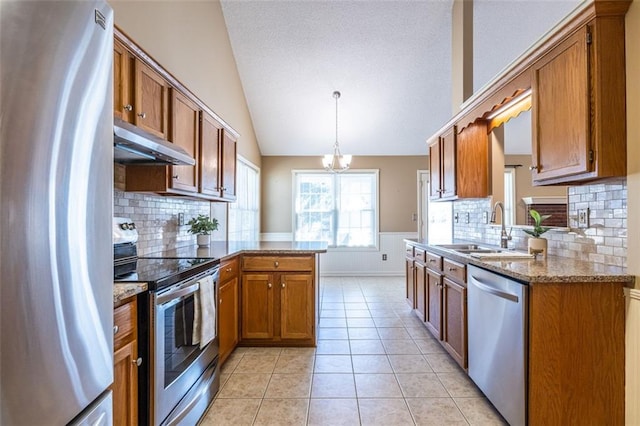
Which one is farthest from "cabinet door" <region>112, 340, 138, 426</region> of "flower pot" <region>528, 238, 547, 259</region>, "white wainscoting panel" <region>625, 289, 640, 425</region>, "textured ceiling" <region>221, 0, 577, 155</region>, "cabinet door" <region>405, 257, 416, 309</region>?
"textured ceiling" <region>221, 0, 577, 155</region>

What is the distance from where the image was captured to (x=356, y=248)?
20.9 ft

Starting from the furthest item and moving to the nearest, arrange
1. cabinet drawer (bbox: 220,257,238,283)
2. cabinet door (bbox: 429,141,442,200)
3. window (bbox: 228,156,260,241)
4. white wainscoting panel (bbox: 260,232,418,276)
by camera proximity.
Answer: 1. white wainscoting panel (bbox: 260,232,418,276)
2. window (bbox: 228,156,260,241)
3. cabinet door (bbox: 429,141,442,200)
4. cabinet drawer (bbox: 220,257,238,283)

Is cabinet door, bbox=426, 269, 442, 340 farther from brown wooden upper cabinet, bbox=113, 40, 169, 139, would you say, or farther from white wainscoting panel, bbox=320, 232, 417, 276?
white wainscoting panel, bbox=320, 232, 417, 276

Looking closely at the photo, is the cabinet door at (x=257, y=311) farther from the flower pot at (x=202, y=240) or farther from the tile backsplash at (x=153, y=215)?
the tile backsplash at (x=153, y=215)

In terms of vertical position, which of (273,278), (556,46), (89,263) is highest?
(556,46)

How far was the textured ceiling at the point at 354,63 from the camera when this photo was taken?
154 inches

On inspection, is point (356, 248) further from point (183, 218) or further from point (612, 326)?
point (612, 326)

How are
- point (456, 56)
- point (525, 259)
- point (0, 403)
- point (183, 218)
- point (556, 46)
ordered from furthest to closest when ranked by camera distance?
point (456, 56)
point (183, 218)
point (525, 259)
point (556, 46)
point (0, 403)

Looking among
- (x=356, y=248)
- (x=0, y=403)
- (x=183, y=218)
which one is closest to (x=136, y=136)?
(x=0, y=403)

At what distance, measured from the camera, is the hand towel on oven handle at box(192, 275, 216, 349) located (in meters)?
1.88

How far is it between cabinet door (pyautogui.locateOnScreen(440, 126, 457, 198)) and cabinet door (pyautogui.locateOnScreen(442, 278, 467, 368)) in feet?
3.90

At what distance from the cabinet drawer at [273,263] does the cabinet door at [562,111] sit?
1910 millimetres

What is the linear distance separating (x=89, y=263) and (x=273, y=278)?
2082 millimetres

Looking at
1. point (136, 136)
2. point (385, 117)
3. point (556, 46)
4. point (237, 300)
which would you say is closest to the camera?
point (136, 136)
